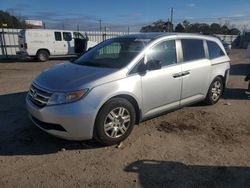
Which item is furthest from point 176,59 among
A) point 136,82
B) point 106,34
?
point 106,34

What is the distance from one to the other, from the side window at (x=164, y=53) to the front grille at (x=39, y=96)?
1841 millimetres

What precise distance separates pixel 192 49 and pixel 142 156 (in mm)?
2754

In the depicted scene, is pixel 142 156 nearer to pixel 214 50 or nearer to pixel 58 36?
pixel 214 50

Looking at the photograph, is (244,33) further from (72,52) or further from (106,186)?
(106,186)

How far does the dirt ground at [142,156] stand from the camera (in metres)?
3.27

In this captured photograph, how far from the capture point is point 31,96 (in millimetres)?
4246

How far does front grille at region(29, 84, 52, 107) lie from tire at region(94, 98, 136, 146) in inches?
31.8

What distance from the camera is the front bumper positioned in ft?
12.1

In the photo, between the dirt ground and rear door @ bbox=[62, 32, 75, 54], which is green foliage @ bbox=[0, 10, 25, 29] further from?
the dirt ground

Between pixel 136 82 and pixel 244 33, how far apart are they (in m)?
37.8

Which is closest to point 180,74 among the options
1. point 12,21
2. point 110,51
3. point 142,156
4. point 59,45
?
point 110,51

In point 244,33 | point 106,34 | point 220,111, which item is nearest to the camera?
point 220,111

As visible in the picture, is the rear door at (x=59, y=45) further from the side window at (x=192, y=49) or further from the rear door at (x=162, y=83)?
the rear door at (x=162, y=83)

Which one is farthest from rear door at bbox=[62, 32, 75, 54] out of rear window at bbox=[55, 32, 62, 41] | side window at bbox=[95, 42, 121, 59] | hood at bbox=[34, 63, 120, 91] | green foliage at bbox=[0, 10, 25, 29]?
green foliage at bbox=[0, 10, 25, 29]
